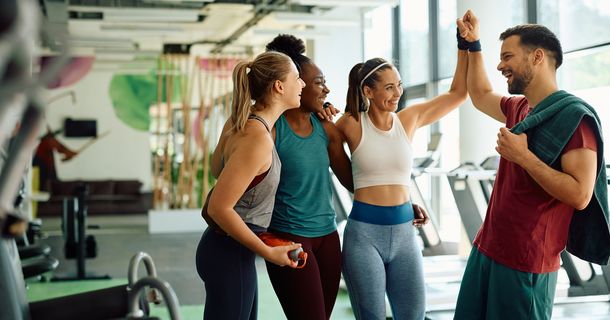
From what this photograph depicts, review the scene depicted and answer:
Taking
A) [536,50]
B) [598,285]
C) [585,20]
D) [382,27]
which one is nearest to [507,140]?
[536,50]

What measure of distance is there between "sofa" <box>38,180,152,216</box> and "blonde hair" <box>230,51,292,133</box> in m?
13.1

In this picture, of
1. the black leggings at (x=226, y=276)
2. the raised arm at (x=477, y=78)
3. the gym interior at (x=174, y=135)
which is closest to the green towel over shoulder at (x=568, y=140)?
the raised arm at (x=477, y=78)

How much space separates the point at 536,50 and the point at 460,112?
4.84 m

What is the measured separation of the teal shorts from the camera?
2.11 metres

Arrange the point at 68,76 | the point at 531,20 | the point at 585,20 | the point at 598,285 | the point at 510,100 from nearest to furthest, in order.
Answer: the point at 510,100, the point at 598,285, the point at 585,20, the point at 531,20, the point at 68,76

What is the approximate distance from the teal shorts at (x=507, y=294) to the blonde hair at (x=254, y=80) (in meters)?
0.88

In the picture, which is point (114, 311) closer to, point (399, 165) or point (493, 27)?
point (399, 165)

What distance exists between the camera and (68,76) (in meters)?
15.6

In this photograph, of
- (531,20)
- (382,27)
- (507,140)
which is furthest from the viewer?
(382,27)

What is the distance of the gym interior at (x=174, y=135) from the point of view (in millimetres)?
1527

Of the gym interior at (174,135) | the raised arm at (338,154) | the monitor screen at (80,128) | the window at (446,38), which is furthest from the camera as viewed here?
the monitor screen at (80,128)

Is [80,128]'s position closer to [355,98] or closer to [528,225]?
[355,98]

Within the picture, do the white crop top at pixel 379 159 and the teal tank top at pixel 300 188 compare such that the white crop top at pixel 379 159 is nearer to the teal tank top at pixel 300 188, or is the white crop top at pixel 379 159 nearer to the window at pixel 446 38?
the teal tank top at pixel 300 188

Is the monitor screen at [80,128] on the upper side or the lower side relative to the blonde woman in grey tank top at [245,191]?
lower
